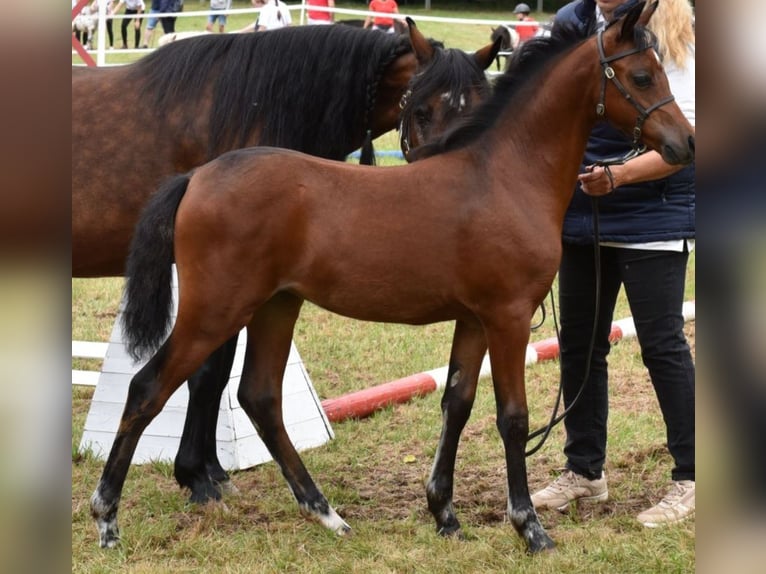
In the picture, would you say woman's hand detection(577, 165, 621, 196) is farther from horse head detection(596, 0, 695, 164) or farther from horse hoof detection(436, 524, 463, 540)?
horse hoof detection(436, 524, 463, 540)

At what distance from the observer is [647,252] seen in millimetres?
3674

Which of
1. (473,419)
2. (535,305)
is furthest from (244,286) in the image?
(473,419)

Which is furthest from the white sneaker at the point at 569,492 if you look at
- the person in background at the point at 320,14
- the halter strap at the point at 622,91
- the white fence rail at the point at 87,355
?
the person in background at the point at 320,14

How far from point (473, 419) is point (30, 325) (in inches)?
180

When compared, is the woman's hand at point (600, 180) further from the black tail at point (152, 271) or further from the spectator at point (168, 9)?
the spectator at point (168, 9)

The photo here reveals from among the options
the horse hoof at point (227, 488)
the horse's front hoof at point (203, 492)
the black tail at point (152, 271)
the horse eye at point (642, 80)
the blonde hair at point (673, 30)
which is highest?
the blonde hair at point (673, 30)

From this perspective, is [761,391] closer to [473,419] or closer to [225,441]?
[225,441]

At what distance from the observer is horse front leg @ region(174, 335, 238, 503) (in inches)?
161

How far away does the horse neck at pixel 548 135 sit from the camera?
11.2 feet

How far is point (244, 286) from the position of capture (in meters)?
3.26

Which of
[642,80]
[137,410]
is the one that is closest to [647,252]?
[642,80]

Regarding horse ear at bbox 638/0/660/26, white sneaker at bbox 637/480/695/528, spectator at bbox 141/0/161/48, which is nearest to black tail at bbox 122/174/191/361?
horse ear at bbox 638/0/660/26

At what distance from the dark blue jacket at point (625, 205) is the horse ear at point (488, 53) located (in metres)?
0.55

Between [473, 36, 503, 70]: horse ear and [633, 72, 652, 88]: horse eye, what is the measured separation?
1211 mm
